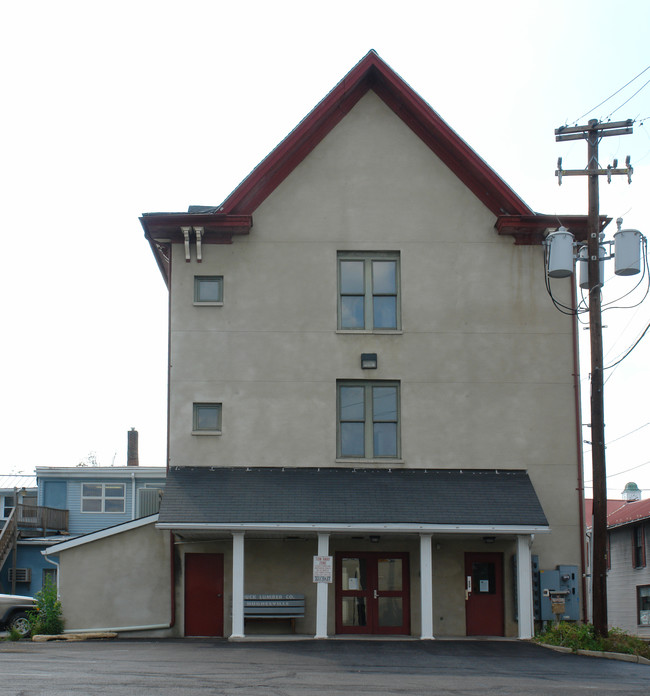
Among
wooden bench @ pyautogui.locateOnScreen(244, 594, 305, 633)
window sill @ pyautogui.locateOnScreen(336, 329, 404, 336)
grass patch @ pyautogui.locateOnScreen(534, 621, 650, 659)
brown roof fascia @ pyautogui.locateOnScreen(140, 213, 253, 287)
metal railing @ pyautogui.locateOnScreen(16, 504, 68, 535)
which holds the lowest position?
grass patch @ pyautogui.locateOnScreen(534, 621, 650, 659)

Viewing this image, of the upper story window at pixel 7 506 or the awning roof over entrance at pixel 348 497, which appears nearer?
the awning roof over entrance at pixel 348 497

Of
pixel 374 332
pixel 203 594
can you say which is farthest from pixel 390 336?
pixel 203 594

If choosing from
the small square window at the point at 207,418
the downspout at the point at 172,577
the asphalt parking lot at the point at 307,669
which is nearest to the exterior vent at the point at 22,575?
the downspout at the point at 172,577

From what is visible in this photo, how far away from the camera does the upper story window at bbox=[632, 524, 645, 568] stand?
43500 mm

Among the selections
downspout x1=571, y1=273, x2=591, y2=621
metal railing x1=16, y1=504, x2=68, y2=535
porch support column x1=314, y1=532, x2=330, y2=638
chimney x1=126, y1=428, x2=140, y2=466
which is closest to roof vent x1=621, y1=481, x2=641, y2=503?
chimney x1=126, y1=428, x2=140, y2=466

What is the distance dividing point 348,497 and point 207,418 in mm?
4356

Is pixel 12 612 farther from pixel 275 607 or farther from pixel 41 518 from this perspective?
pixel 41 518

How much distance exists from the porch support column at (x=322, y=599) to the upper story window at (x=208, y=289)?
701cm

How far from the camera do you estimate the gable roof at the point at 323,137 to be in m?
25.8

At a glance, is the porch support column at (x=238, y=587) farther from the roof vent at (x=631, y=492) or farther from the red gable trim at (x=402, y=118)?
the roof vent at (x=631, y=492)

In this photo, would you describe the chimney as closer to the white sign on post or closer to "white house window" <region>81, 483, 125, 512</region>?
"white house window" <region>81, 483, 125, 512</region>

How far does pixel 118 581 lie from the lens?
2478 cm

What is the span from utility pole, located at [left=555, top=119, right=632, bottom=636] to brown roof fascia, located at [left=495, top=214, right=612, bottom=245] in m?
3.35

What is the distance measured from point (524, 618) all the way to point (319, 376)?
7.86 metres
